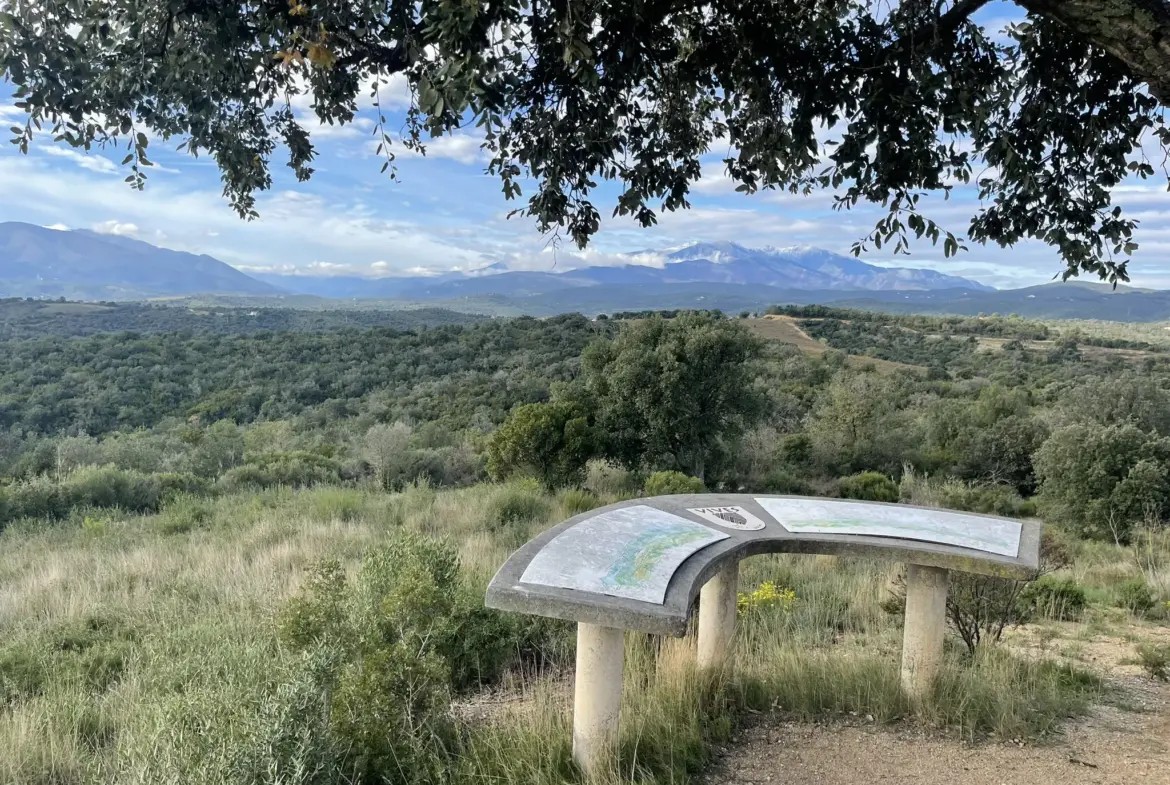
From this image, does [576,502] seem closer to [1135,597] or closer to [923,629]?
[1135,597]

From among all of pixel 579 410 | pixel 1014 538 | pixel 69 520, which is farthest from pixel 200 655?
pixel 579 410

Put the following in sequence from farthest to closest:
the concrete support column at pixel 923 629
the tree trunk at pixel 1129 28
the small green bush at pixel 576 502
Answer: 1. the small green bush at pixel 576 502
2. the concrete support column at pixel 923 629
3. the tree trunk at pixel 1129 28

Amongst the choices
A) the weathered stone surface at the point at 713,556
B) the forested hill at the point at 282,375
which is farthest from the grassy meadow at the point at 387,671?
the forested hill at the point at 282,375

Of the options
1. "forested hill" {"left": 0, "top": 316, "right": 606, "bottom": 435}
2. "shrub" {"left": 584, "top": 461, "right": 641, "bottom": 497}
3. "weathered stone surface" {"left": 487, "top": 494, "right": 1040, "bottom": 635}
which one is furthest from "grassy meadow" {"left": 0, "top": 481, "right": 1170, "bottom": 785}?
"forested hill" {"left": 0, "top": 316, "right": 606, "bottom": 435}

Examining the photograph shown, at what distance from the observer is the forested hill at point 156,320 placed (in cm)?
5853

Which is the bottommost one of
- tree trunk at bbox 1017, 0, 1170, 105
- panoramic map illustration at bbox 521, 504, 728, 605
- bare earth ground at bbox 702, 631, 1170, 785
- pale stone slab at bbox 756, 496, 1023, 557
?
bare earth ground at bbox 702, 631, 1170, 785

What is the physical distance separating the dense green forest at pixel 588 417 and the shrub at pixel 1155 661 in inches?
423

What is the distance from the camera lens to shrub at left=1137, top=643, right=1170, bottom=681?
14.2 ft

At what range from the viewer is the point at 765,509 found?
14.1 feet

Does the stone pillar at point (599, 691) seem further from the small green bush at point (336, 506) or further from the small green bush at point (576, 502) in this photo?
the small green bush at point (576, 502)

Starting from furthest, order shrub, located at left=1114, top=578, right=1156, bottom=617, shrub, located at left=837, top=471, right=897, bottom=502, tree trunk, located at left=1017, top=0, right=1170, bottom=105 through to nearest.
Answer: shrub, located at left=837, top=471, right=897, bottom=502
shrub, located at left=1114, top=578, right=1156, bottom=617
tree trunk, located at left=1017, top=0, right=1170, bottom=105

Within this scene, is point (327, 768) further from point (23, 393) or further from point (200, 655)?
point (23, 393)

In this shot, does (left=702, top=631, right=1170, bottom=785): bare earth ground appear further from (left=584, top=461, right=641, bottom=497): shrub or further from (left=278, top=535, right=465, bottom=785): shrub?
(left=584, top=461, right=641, bottom=497): shrub

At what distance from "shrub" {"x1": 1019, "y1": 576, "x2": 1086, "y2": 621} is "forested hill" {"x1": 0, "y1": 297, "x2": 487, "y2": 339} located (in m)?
55.0
